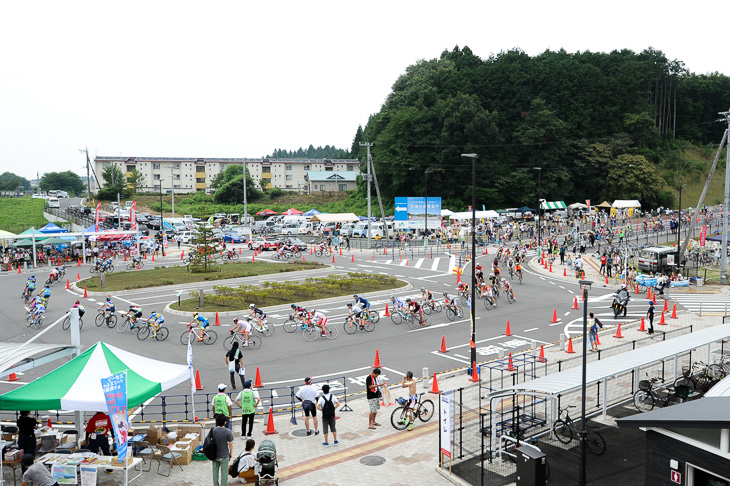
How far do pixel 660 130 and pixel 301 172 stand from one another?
75141 millimetres

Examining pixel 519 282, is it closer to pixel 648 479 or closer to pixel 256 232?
pixel 648 479

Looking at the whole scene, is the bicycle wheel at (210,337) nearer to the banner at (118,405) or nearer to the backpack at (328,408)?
the backpack at (328,408)

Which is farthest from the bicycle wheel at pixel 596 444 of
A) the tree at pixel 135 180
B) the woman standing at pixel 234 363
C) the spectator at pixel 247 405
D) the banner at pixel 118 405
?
the tree at pixel 135 180

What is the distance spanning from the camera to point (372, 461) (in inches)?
473

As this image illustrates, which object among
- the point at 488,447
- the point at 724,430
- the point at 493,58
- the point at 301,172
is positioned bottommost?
the point at 488,447

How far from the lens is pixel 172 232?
71375 mm

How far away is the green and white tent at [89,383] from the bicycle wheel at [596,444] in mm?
8998

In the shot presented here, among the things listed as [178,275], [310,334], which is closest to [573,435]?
[310,334]

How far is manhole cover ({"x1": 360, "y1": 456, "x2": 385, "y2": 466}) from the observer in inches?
469

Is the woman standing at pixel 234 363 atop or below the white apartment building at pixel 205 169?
below

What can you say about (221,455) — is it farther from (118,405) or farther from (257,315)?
(257,315)

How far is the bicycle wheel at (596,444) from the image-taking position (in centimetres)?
1206

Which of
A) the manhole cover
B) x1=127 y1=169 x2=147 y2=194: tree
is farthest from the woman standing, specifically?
x1=127 y1=169 x2=147 y2=194: tree

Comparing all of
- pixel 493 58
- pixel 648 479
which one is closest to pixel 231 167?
pixel 493 58
